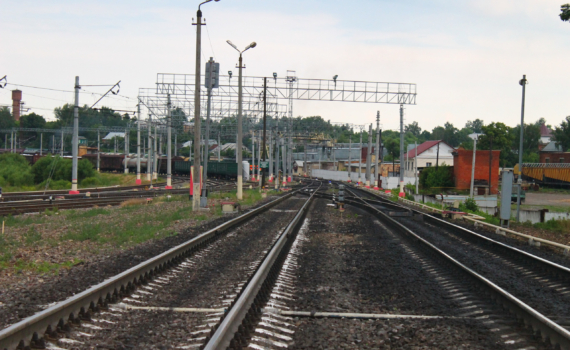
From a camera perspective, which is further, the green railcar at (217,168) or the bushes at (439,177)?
the green railcar at (217,168)

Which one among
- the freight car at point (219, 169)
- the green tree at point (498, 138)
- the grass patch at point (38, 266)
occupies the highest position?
the green tree at point (498, 138)

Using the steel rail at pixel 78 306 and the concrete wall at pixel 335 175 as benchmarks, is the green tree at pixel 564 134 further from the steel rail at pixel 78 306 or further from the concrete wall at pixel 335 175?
the steel rail at pixel 78 306

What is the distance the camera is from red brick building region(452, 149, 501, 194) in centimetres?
5409

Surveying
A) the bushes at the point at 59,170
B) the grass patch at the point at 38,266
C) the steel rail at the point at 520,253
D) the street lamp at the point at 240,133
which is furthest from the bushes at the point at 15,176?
the steel rail at the point at 520,253

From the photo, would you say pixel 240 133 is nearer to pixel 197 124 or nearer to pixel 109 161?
pixel 197 124

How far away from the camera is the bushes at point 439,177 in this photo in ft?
186

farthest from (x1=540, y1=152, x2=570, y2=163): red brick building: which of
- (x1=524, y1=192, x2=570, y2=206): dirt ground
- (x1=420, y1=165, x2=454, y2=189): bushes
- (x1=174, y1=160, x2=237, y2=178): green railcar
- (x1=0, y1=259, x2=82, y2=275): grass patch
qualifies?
(x1=0, y1=259, x2=82, y2=275): grass patch

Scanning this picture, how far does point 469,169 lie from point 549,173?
818 inches

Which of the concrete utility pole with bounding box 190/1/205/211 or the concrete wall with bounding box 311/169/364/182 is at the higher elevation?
the concrete utility pole with bounding box 190/1/205/211

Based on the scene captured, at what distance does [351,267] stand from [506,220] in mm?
11983

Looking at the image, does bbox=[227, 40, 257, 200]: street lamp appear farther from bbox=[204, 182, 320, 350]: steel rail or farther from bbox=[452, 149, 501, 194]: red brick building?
bbox=[452, 149, 501, 194]: red brick building

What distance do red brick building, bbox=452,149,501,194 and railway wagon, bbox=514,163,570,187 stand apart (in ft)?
43.8

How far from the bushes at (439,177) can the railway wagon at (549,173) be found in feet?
50.4

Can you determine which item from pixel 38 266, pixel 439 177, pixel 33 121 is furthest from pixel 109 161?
pixel 38 266
